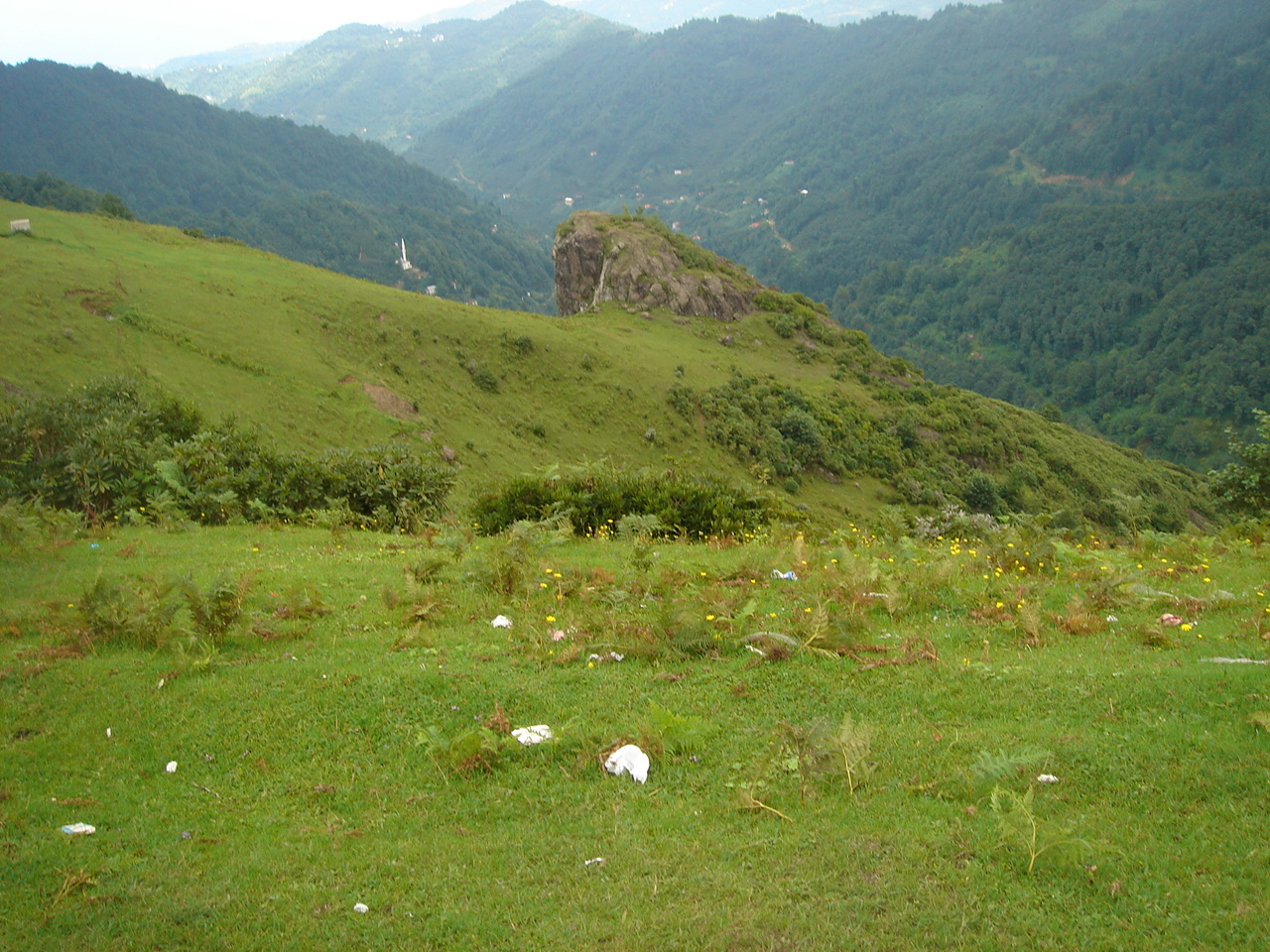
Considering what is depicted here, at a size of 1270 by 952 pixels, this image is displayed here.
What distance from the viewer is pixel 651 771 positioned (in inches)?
229

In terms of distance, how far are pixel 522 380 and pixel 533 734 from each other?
47.9 meters

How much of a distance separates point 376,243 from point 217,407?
6366 inches

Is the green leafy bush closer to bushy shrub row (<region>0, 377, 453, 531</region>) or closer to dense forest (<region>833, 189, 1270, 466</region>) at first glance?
bushy shrub row (<region>0, 377, 453, 531</region>)

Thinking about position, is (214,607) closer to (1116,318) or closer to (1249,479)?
(1249,479)

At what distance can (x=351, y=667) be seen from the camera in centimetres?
737

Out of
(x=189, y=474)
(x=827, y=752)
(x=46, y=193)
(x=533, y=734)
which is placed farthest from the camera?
(x=46, y=193)

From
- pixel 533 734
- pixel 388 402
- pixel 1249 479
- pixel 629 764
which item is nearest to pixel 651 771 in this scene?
pixel 629 764

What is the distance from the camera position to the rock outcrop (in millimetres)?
79500

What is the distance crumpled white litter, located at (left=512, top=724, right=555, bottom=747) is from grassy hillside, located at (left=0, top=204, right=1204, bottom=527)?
1976 centimetres

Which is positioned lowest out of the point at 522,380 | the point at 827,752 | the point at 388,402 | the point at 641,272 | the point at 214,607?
the point at 522,380

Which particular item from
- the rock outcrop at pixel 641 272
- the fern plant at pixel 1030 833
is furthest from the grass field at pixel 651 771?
the rock outcrop at pixel 641 272

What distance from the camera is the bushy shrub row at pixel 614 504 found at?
14.3 m

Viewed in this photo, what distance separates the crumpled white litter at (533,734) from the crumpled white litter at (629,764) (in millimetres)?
553

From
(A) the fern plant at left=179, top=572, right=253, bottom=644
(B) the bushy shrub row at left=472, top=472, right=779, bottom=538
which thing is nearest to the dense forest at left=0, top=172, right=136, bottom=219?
(B) the bushy shrub row at left=472, top=472, right=779, bottom=538
